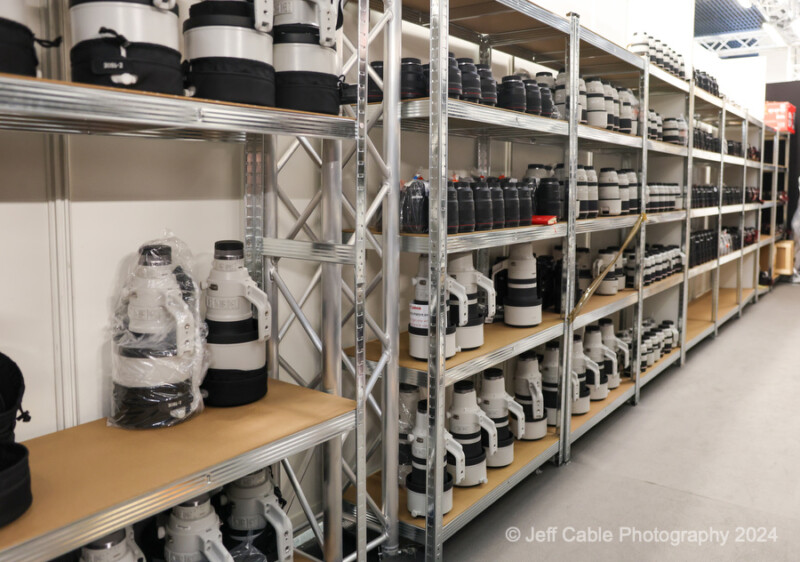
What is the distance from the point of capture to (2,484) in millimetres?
1150

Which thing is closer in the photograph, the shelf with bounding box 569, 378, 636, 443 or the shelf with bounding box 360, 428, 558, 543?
the shelf with bounding box 360, 428, 558, 543

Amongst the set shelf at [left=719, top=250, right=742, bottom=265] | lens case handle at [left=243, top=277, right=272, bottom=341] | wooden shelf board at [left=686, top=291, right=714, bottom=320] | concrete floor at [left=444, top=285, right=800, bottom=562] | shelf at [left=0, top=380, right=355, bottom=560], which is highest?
lens case handle at [left=243, top=277, right=272, bottom=341]

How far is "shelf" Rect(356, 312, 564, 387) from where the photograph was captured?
93.7 inches

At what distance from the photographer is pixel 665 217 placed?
4.58 meters

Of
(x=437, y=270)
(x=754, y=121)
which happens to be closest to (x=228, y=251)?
(x=437, y=270)

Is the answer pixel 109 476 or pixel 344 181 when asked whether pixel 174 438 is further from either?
pixel 344 181

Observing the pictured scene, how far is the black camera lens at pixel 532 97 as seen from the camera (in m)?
2.81

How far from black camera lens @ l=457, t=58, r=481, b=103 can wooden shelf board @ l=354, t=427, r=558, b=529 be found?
151cm

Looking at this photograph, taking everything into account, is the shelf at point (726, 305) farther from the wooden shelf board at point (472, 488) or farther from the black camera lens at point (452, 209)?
the black camera lens at point (452, 209)

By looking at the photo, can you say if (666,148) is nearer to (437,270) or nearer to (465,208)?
(465,208)

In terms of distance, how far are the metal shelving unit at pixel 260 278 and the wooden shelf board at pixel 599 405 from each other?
1.39m

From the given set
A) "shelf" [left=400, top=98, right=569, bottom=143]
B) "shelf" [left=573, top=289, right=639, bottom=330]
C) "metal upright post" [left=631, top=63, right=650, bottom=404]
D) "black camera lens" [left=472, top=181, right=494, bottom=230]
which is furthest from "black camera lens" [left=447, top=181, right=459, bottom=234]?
"metal upright post" [left=631, top=63, right=650, bottom=404]

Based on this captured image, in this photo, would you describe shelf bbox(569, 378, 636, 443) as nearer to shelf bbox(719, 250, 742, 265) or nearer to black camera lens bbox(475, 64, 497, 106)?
black camera lens bbox(475, 64, 497, 106)

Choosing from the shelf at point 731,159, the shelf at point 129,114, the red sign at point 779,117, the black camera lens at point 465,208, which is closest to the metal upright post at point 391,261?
the black camera lens at point 465,208
